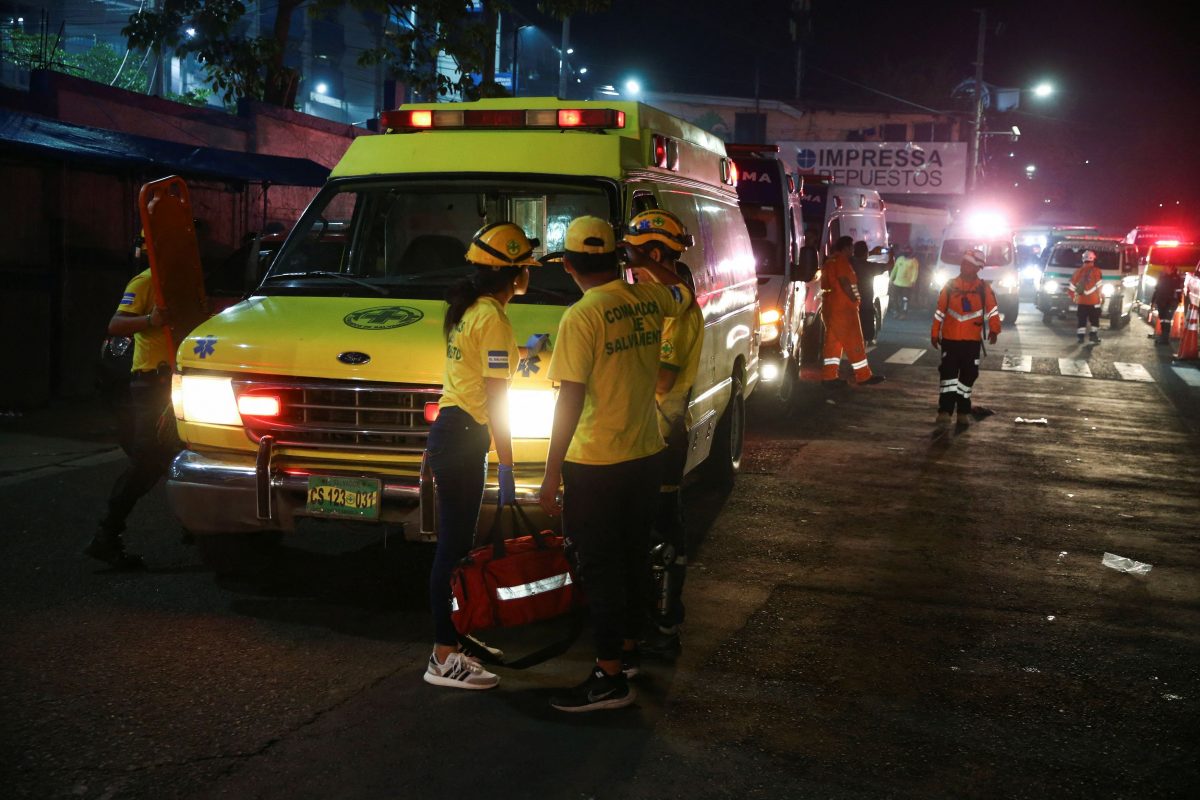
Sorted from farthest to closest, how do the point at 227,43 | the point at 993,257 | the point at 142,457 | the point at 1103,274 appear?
1. the point at 993,257
2. the point at 1103,274
3. the point at 227,43
4. the point at 142,457

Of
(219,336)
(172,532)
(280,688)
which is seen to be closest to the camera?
(280,688)

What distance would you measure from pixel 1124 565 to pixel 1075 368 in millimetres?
13780

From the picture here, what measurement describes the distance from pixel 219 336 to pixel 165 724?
2.09m

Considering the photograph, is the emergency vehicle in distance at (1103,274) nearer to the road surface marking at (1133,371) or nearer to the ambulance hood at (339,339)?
the road surface marking at (1133,371)

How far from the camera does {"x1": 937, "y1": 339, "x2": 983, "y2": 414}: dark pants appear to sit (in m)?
13.4

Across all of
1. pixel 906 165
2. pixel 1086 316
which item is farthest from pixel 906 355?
pixel 906 165

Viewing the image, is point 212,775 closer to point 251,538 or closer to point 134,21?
point 251,538

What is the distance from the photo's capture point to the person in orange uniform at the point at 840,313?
15383mm

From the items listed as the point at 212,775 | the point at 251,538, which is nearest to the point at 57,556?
the point at 251,538

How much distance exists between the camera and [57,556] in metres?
7.17

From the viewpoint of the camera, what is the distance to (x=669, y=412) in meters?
5.48

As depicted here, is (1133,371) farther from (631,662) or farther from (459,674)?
(459,674)

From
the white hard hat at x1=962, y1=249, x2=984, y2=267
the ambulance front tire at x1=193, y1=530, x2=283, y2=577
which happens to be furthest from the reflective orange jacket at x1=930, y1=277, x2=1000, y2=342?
the ambulance front tire at x1=193, y1=530, x2=283, y2=577

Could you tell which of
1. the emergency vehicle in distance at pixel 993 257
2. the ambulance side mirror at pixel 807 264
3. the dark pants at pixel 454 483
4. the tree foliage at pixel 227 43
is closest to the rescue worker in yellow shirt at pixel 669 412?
Result: the dark pants at pixel 454 483
